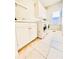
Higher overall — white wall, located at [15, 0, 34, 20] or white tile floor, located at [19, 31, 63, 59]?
white wall, located at [15, 0, 34, 20]

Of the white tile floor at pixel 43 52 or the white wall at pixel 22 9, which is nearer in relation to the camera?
the white tile floor at pixel 43 52

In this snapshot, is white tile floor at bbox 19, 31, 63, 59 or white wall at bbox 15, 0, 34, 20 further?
white wall at bbox 15, 0, 34, 20

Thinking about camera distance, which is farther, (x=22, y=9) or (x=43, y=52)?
(x=22, y=9)

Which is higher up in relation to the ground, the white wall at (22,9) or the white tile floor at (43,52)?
the white wall at (22,9)

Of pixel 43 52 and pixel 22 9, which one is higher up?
pixel 22 9
